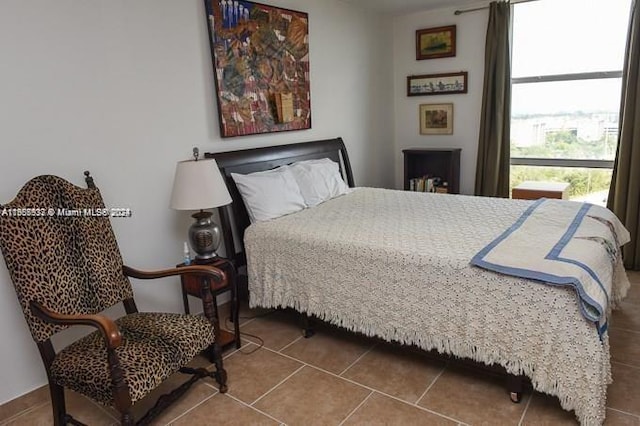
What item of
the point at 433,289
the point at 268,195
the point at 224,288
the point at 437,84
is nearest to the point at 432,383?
the point at 433,289

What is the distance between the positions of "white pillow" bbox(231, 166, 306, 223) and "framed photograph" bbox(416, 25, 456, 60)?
2.45 metres

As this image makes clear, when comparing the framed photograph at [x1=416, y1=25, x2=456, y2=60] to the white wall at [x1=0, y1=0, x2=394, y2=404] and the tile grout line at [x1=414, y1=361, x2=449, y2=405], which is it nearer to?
the white wall at [x1=0, y1=0, x2=394, y2=404]

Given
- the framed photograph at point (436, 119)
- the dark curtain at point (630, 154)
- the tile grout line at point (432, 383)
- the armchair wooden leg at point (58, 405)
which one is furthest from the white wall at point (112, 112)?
the dark curtain at point (630, 154)

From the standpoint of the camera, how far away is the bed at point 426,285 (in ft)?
6.31

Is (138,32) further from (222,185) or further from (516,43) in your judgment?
(516,43)

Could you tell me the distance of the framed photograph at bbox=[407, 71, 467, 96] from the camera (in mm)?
4656

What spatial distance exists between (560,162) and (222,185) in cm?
340

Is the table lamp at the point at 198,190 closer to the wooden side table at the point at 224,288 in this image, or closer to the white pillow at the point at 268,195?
the wooden side table at the point at 224,288

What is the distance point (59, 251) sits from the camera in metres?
2.09

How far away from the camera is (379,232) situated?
8.86ft

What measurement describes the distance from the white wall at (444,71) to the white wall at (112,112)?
1.64 m

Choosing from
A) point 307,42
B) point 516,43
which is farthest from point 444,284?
point 516,43

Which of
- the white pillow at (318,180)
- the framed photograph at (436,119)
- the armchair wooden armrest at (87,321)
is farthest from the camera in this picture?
the framed photograph at (436,119)

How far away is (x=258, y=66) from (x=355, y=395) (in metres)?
2.48
